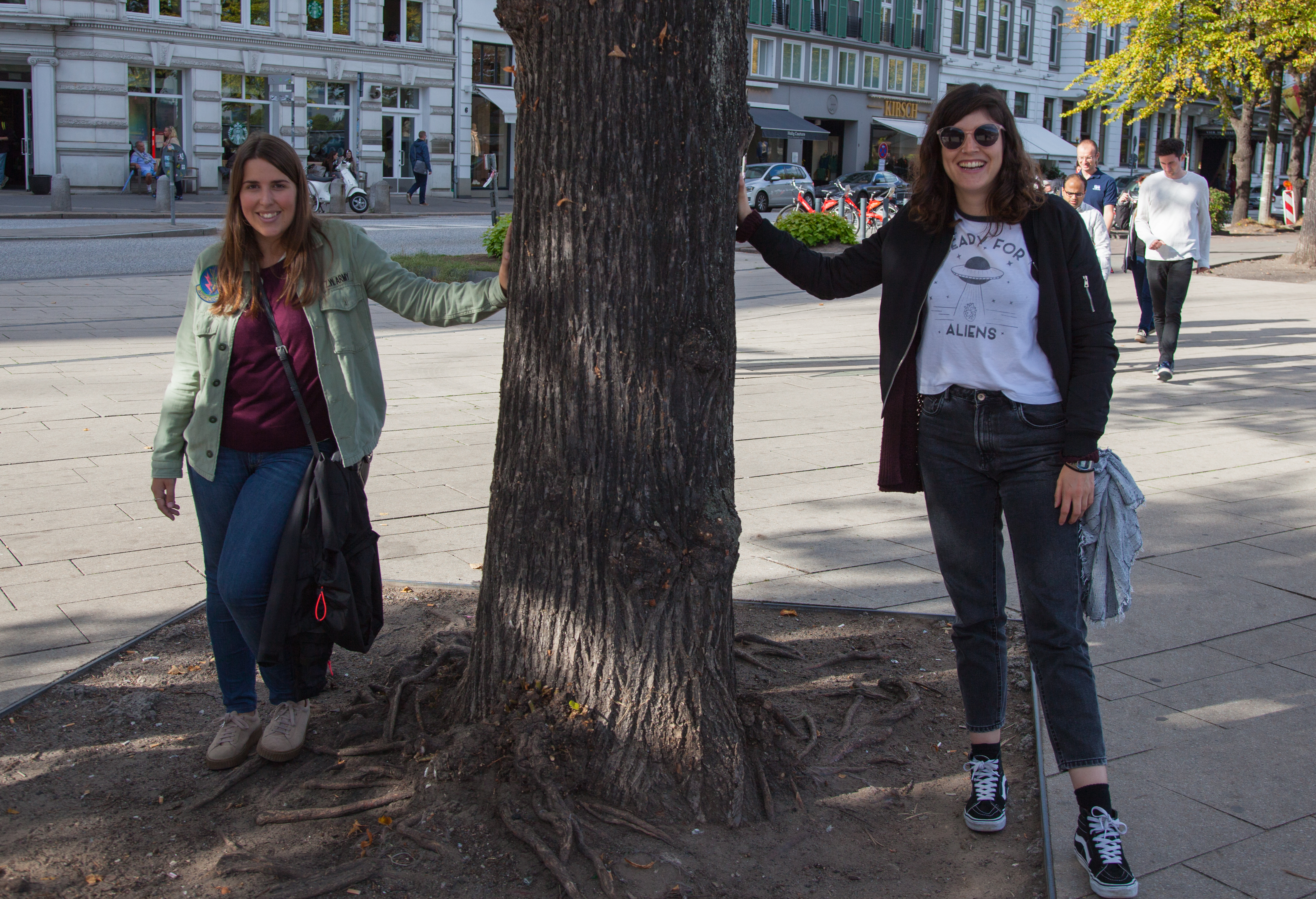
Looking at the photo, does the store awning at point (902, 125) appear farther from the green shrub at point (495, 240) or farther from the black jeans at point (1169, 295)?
the black jeans at point (1169, 295)

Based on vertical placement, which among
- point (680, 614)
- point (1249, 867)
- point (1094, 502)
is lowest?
point (1249, 867)

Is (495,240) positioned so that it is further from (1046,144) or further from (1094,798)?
(1046,144)

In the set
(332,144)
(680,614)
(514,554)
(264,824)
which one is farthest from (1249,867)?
(332,144)

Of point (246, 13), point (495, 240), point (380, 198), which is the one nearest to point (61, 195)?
point (380, 198)

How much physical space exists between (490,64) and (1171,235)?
33.8m

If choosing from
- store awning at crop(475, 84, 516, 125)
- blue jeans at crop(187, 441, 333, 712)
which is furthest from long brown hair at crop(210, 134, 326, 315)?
store awning at crop(475, 84, 516, 125)

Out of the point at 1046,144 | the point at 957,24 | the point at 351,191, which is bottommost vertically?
the point at 351,191

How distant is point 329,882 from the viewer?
278cm

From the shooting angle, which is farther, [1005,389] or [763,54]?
[763,54]

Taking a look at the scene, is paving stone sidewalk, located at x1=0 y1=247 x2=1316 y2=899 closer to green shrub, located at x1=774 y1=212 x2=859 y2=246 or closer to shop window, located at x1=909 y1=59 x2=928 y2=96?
green shrub, located at x1=774 y1=212 x2=859 y2=246

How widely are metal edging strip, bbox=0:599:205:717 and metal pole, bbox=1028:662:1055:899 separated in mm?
2918

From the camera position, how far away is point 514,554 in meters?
3.22

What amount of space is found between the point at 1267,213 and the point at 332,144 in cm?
2656

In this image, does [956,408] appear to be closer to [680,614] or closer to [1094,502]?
[1094,502]
